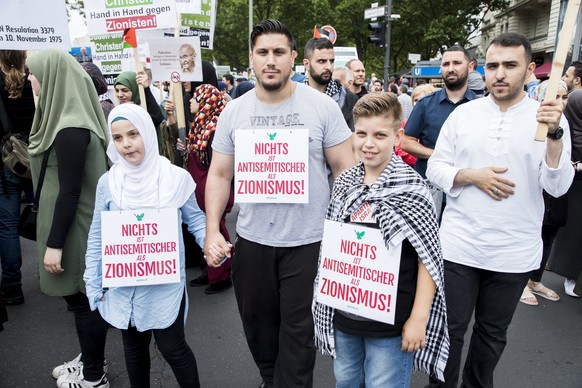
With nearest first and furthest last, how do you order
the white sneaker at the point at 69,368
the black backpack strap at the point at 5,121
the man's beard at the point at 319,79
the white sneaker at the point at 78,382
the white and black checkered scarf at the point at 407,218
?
the white and black checkered scarf at the point at 407,218 < the white sneaker at the point at 78,382 < the white sneaker at the point at 69,368 < the black backpack strap at the point at 5,121 < the man's beard at the point at 319,79

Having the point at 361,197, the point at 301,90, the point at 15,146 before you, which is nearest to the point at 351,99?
the point at 301,90

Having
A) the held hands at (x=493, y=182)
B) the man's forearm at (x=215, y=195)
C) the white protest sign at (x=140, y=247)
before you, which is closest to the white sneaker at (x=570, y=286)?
the held hands at (x=493, y=182)

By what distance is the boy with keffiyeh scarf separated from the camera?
70.6 inches

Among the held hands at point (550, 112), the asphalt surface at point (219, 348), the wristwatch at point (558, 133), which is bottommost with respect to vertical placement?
the asphalt surface at point (219, 348)

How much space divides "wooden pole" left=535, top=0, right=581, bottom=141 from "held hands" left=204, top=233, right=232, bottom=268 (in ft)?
5.15

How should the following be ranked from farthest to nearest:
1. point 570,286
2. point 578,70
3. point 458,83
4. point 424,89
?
point 424,89 < point 578,70 < point 570,286 < point 458,83

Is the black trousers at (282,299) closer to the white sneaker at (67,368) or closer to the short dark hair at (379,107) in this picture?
the short dark hair at (379,107)

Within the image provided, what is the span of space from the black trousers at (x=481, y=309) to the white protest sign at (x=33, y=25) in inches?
138

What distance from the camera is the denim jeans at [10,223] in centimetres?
380

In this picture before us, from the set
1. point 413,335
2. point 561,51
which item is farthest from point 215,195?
point 561,51

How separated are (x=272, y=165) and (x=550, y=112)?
1313mm

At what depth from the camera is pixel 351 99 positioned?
167 inches

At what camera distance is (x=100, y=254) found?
229 cm

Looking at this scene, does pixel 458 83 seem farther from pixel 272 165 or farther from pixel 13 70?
pixel 13 70
